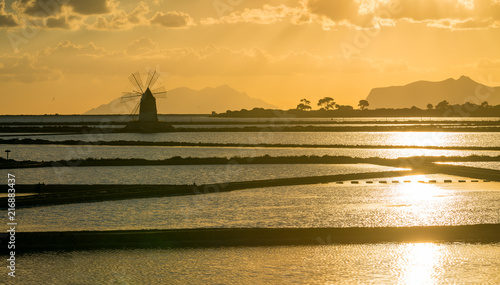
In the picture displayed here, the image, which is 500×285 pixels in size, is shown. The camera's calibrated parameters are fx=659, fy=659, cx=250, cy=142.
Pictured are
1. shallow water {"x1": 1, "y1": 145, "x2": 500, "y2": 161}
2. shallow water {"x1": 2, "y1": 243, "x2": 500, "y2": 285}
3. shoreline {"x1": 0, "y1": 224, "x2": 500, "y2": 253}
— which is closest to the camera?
shallow water {"x1": 2, "y1": 243, "x2": 500, "y2": 285}

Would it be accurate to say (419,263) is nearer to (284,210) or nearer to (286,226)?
(286,226)

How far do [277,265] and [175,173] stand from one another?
22422mm

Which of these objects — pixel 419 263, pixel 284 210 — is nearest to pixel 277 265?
pixel 419 263

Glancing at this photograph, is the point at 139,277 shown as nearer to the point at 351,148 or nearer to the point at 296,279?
the point at 296,279

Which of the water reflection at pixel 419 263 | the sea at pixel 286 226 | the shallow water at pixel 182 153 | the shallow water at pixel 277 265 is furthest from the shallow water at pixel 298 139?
the shallow water at pixel 277 265

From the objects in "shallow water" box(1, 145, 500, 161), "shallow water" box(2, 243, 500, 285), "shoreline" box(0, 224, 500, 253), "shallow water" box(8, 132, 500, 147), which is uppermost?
"shallow water" box(8, 132, 500, 147)

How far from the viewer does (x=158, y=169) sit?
A: 37.1 m

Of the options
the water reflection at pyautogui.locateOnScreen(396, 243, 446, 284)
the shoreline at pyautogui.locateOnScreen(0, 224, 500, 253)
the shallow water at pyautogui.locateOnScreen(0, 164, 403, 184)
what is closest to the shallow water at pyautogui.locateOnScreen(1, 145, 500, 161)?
the shallow water at pyautogui.locateOnScreen(0, 164, 403, 184)

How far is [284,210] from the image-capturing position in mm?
19453

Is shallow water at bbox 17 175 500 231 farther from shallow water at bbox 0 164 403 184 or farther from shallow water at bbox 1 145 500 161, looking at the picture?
shallow water at bbox 1 145 500 161

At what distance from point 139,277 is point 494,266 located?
6672mm

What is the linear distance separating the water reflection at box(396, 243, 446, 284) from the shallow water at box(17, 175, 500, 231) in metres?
2.60

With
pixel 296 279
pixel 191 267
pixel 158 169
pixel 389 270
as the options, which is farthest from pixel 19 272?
pixel 158 169

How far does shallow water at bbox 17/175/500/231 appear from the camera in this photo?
17156 millimetres
